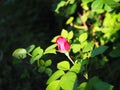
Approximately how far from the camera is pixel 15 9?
5359 mm

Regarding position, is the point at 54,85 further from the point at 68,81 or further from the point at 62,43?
the point at 62,43

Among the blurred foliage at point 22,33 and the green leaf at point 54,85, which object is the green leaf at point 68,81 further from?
the blurred foliage at point 22,33

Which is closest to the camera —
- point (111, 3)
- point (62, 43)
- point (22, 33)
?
point (62, 43)

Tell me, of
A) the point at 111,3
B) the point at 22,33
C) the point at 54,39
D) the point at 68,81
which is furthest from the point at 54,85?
the point at 22,33

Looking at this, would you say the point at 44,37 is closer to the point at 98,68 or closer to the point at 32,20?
the point at 32,20

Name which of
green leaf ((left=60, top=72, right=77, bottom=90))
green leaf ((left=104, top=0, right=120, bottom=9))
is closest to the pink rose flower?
green leaf ((left=60, top=72, right=77, bottom=90))

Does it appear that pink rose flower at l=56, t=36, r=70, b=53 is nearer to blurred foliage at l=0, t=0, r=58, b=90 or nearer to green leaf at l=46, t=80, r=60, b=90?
green leaf at l=46, t=80, r=60, b=90

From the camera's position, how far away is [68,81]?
150cm

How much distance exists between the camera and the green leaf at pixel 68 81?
4.86 ft

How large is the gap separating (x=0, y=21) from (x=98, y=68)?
8.94ft

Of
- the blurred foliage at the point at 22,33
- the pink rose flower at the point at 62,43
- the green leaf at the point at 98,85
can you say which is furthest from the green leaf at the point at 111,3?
the blurred foliage at the point at 22,33

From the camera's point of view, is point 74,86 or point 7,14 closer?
point 74,86

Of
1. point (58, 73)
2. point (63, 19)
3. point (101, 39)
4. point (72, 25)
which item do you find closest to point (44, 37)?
point (63, 19)

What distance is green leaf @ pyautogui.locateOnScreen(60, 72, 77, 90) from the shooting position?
4.86 ft
